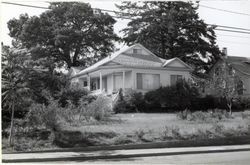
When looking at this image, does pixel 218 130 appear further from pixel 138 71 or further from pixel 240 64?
pixel 240 64

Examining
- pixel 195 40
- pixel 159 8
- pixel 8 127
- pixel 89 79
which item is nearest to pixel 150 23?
pixel 159 8

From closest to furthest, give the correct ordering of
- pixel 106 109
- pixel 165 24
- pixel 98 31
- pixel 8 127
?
pixel 8 127, pixel 106 109, pixel 165 24, pixel 98 31

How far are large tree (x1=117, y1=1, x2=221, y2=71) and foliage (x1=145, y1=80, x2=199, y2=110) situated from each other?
315 cm

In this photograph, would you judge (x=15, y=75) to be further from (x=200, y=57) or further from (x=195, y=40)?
(x=200, y=57)

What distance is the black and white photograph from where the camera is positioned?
1606 centimetres

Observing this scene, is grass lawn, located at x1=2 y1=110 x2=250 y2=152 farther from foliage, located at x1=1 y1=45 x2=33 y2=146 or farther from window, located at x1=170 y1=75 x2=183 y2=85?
window, located at x1=170 y1=75 x2=183 y2=85

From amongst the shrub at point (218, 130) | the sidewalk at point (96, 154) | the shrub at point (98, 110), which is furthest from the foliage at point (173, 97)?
the sidewalk at point (96, 154)

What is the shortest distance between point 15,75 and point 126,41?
1927cm

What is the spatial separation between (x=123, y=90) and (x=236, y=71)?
12371mm

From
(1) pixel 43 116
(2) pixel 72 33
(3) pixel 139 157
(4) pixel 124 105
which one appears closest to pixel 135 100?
(4) pixel 124 105

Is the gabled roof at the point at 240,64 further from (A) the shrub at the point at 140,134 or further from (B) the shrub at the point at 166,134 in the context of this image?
(A) the shrub at the point at 140,134

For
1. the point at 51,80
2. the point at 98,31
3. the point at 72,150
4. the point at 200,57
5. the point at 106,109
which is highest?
the point at 98,31

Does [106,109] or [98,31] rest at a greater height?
[98,31]

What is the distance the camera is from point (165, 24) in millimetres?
28781
